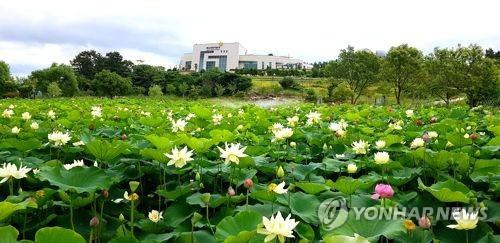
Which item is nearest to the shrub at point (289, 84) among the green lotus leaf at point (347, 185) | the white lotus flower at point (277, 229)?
the green lotus leaf at point (347, 185)

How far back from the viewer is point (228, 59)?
104m

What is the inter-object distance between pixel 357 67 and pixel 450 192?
34272 mm

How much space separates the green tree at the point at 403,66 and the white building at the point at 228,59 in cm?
7408

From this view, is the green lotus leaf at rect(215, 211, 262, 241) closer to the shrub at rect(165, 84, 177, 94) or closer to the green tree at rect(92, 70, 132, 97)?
the green tree at rect(92, 70, 132, 97)

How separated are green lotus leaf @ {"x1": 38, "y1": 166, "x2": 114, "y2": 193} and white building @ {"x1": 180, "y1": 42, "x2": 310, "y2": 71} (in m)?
99.7

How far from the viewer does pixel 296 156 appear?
249cm

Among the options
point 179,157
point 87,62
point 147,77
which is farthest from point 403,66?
point 87,62

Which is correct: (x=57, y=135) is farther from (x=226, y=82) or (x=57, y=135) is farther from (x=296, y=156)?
(x=226, y=82)

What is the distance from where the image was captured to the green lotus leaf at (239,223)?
1.33 m

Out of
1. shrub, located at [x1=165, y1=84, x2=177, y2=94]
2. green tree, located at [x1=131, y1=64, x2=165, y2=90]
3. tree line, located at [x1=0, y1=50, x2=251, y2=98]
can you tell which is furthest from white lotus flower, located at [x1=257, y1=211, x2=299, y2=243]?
green tree, located at [x1=131, y1=64, x2=165, y2=90]

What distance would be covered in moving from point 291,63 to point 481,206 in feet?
372

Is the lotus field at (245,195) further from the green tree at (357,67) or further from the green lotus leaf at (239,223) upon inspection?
the green tree at (357,67)

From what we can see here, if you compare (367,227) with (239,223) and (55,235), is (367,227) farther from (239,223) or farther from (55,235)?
(55,235)

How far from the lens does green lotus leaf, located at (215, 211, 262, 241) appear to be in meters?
1.33
